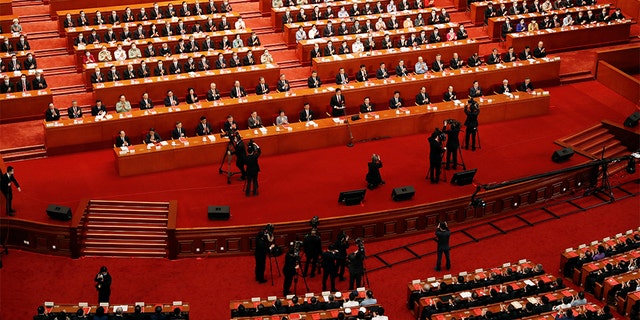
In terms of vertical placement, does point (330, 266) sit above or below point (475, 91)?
below

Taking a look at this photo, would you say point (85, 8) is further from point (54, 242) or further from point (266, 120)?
point (54, 242)

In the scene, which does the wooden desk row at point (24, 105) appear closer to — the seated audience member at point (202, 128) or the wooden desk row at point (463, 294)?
the seated audience member at point (202, 128)

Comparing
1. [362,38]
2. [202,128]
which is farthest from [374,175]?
[362,38]

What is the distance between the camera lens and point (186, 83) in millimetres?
24062

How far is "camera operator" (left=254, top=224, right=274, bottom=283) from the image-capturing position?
1802 centimetres

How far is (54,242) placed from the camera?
750 inches

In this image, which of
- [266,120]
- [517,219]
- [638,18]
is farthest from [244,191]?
[638,18]

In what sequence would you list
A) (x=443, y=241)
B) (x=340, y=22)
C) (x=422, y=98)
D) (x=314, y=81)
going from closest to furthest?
(x=443, y=241), (x=422, y=98), (x=314, y=81), (x=340, y=22)

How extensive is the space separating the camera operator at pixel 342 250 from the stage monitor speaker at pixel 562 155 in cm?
619

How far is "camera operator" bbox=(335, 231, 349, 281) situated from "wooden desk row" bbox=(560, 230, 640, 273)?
426cm

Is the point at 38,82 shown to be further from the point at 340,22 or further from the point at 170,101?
the point at 340,22

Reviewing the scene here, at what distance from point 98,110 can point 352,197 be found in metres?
6.58

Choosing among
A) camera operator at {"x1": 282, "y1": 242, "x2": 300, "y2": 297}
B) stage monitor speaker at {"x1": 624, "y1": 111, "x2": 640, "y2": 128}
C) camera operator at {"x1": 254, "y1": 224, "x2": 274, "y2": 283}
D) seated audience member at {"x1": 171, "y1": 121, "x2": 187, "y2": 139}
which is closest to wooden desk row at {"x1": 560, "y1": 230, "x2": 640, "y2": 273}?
stage monitor speaker at {"x1": 624, "y1": 111, "x2": 640, "y2": 128}

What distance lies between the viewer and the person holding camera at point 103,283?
17.0 meters
